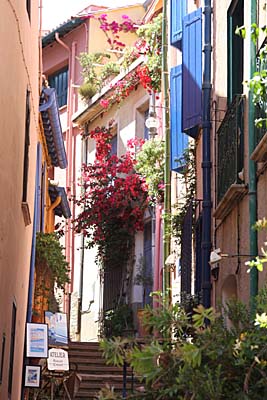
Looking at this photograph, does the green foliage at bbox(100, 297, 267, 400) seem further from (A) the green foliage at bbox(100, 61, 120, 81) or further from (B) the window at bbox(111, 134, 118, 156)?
(A) the green foliage at bbox(100, 61, 120, 81)

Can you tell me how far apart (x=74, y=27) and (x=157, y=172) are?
9.74 meters

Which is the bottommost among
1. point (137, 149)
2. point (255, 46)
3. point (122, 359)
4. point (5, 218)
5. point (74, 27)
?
point (122, 359)

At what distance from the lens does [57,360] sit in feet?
55.7

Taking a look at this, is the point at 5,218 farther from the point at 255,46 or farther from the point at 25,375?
the point at 25,375

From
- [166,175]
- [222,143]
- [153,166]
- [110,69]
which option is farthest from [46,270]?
[110,69]

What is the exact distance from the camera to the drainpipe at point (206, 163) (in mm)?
13320

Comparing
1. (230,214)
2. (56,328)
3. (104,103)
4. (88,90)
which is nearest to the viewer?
(230,214)

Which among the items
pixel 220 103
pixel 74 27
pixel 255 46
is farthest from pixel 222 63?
pixel 74 27

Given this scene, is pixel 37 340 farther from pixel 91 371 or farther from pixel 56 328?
pixel 91 371

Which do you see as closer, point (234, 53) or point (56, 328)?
point (234, 53)

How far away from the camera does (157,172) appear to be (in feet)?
68.0

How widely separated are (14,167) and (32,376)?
4508 mm

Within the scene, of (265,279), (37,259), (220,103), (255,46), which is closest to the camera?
(265,279)

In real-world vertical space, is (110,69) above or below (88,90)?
above
